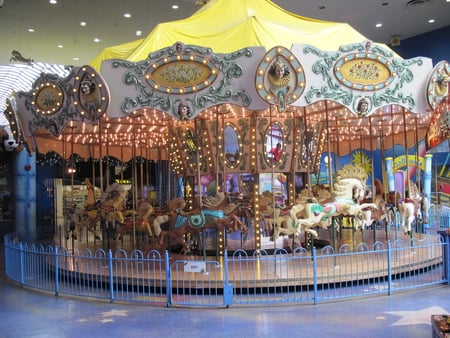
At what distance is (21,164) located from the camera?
17734 millimetres

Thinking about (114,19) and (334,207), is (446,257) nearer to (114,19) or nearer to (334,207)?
(334,207)

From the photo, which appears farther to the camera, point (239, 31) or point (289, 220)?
point (239, 31)

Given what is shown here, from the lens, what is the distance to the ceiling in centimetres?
1530

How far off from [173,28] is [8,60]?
11.3m

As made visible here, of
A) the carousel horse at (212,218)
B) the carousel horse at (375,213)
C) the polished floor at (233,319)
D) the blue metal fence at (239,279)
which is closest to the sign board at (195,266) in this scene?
the blue metal fence at (239,279)

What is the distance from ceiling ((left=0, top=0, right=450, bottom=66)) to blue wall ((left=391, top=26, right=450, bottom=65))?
28 centimetres

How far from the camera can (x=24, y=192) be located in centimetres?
1780

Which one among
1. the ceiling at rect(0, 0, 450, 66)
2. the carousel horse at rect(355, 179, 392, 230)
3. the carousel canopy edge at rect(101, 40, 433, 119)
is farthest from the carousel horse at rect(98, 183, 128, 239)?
the ceiling at rect(0, 0, 450, 66)

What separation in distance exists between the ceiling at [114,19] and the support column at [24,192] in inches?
169

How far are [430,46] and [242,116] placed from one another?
12097 millimetres

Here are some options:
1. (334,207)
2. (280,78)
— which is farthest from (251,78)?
(334,207)

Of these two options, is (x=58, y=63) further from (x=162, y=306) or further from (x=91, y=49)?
(x=162, y=306)

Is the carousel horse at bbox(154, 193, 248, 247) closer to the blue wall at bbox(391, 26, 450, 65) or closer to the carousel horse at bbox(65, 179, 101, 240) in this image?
the carousel horse at bbox(65, 179, 101, 240)

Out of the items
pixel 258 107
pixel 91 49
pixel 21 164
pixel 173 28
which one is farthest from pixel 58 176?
pixel 258 107
